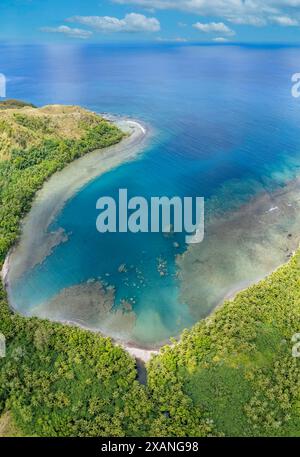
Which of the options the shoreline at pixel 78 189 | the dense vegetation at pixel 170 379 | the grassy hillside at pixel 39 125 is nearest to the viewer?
the dense vegetation at pixel 170 379

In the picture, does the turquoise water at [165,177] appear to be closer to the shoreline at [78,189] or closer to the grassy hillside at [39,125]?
the shoreline at [78,189]

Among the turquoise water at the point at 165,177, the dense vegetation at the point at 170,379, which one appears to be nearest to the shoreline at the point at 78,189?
the turquoise water at the point at 165,177

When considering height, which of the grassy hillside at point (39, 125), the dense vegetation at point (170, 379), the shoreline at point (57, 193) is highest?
the grassy hillside at point (39, 125)

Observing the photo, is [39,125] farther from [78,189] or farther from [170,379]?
[170,379]

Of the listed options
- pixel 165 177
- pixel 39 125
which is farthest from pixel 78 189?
pixel 39 125

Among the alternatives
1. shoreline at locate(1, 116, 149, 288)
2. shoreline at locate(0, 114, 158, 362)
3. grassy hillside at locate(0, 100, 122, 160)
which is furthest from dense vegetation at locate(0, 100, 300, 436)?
grassy hillside at locate(0, 100, 122, 160)

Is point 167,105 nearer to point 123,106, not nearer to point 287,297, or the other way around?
point 123,106
